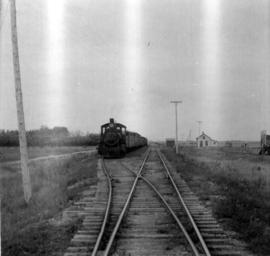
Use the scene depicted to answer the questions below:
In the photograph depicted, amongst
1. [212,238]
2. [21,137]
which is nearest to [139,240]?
[212,238]

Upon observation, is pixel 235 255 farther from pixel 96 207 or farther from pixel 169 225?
pixel 96 207

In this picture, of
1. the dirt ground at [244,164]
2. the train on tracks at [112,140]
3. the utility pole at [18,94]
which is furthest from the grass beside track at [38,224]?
the train on tracks at [112,140]

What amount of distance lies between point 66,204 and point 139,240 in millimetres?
4388

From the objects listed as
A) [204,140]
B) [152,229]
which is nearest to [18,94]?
[152,229]

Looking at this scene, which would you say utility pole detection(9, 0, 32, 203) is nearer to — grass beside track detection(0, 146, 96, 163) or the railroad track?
the railroad track

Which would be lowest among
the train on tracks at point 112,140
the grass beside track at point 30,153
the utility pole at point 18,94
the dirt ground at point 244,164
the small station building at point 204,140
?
the small station building at point 204,140

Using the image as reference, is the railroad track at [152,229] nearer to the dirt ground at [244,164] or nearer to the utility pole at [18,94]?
the utility pole at [18,94]

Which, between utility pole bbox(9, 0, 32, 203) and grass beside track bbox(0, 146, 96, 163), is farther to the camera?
grass beside track bbox(0, 146, 96, 163)

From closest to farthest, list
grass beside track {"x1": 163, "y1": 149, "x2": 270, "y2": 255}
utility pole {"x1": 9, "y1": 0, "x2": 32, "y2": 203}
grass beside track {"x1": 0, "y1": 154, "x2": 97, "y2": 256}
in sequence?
grass beside track {"x1": 0, "y1": 154, "x2": 97, "y2": 256}, grass beside track {"x1": 163, "y1": 149, "x2": 270, "y2": 255}, utility pole {"x1": 9, "y1": 0, "x2": 32, "y2": 203}

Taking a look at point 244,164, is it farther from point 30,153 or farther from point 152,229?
point 30,153

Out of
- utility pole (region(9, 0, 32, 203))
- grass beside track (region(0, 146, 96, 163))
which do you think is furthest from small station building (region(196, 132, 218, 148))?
utility pole (region(9, 0, 32, 203))

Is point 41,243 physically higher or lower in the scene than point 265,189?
higher

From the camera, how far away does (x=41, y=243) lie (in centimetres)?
695

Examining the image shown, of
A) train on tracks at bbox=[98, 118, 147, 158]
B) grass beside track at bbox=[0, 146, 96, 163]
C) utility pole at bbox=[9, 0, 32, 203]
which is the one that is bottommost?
grass beside track at bbox=[0, 146, 96, 163]
